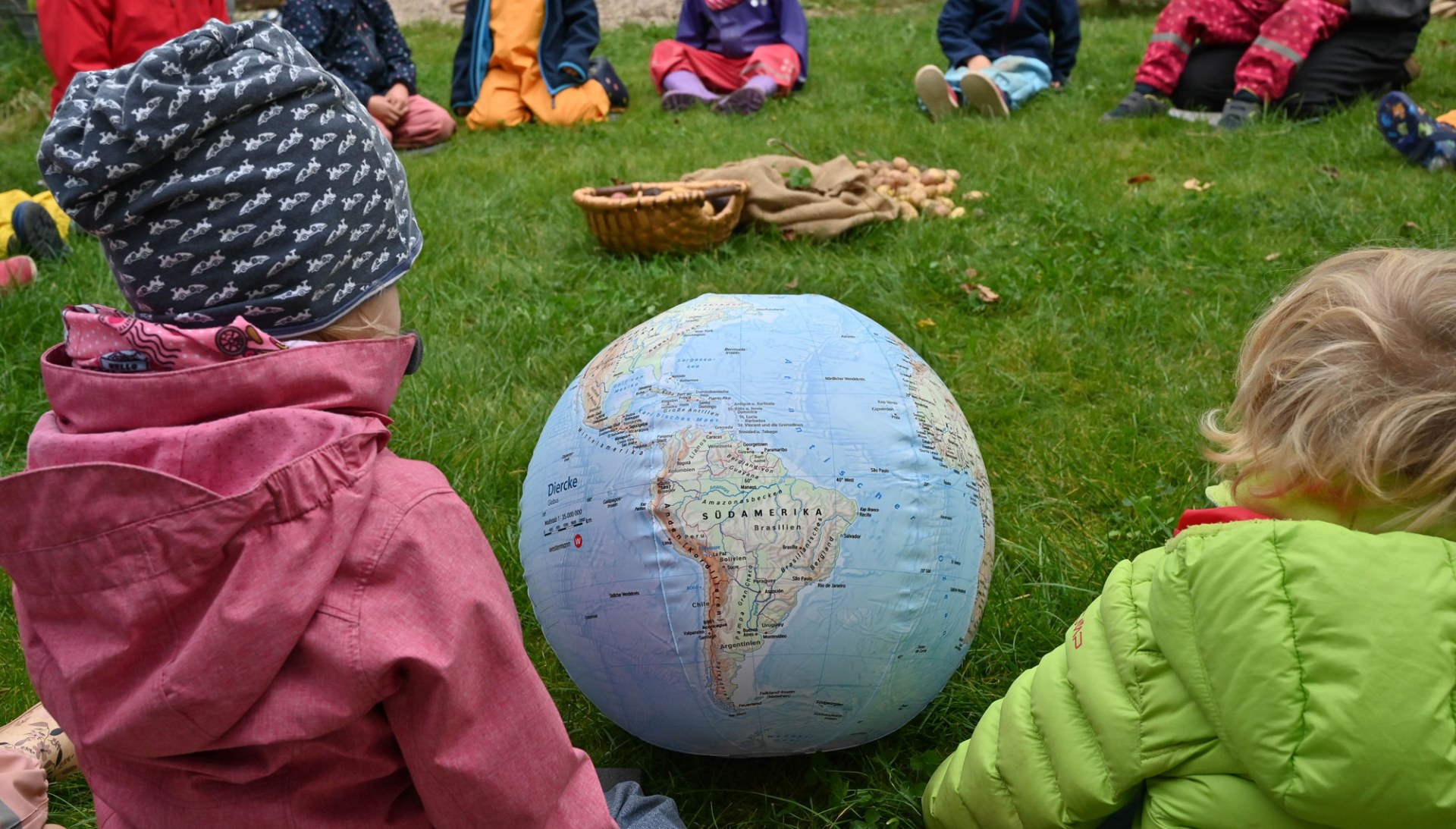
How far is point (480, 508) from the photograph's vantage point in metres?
3.40

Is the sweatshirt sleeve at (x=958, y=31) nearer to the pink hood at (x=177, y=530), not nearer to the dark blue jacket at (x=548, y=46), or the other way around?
the dark blue jacket at (x=548, y=46)

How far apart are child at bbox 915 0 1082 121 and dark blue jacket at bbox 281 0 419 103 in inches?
155

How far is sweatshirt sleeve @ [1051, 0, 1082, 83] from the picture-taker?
8.68 meters

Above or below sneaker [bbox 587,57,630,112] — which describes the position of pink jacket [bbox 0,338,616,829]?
above

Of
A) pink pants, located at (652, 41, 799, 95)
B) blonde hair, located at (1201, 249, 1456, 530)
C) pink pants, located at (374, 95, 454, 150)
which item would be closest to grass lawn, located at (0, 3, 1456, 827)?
pink pants, located at (374, 95, 454, 150)

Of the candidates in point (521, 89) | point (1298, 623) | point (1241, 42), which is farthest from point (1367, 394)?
point (521, 89)

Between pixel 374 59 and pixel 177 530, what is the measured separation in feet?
25.8

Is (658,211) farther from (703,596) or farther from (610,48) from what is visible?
(610,48)

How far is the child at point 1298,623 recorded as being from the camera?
1.50 meters

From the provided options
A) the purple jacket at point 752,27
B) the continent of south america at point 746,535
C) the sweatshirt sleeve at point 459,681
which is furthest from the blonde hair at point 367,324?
the purple jacket at point 752,27

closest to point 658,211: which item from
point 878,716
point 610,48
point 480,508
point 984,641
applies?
point 480,508

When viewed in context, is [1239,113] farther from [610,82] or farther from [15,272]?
[15,272]

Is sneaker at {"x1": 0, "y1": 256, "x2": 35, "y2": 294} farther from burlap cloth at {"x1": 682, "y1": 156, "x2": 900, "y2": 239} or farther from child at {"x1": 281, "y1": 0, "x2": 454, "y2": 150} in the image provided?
child at {"x1": 281, "y1": 0, "x2": 454, "y2": 150}

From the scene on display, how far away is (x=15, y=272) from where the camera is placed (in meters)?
5.09
